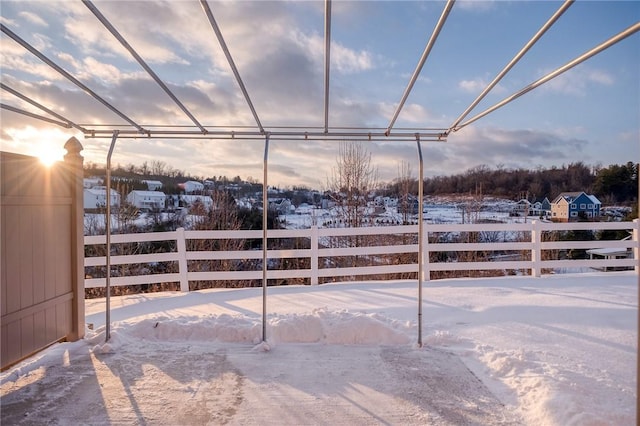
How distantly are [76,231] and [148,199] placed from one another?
9.18 m

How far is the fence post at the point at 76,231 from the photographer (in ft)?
11.4

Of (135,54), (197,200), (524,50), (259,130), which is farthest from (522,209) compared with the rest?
(135,54)

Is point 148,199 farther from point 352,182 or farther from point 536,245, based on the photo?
point 536,245

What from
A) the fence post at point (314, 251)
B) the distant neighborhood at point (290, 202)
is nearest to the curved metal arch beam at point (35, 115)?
the fence post at point (314, 251)

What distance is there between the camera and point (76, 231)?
349 cm

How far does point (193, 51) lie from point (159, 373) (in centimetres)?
234

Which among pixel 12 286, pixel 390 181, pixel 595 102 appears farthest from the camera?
pixel 390 181

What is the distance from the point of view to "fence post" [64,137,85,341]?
346 cm

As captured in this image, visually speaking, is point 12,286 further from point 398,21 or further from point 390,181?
point 390,181

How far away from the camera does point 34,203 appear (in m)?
2.99

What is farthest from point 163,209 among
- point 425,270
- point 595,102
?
point 595,102

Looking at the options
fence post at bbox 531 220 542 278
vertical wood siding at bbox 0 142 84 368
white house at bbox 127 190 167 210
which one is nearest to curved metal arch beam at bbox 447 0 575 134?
vertical wood siding at bbox 0 142 84 368

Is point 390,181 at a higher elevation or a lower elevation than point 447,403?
higher

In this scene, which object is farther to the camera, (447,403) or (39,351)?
(39,351)
